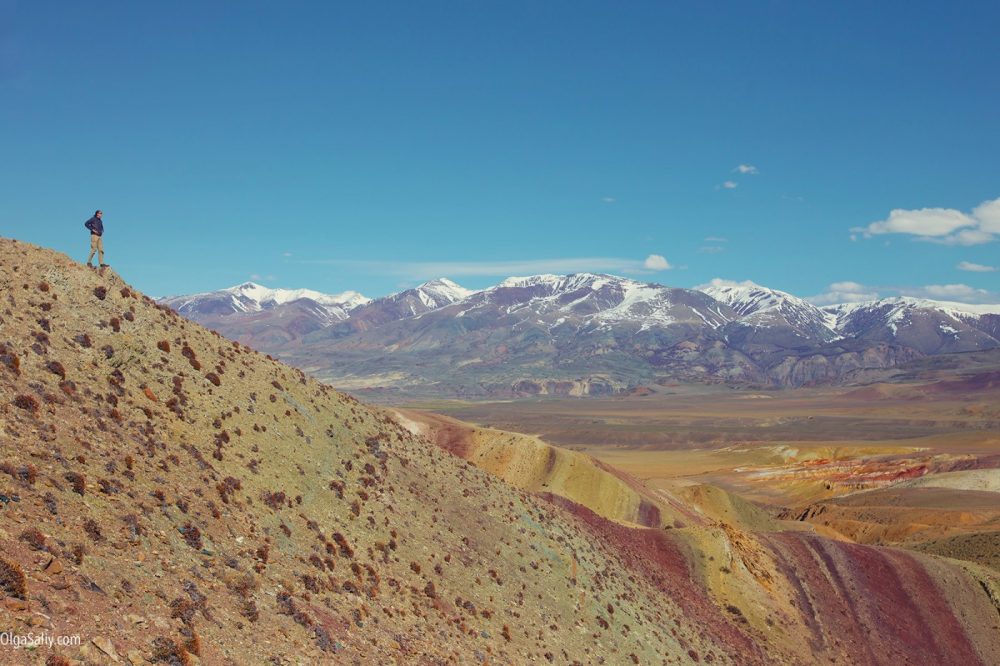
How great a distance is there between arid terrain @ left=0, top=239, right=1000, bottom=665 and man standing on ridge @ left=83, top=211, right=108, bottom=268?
1187 mm

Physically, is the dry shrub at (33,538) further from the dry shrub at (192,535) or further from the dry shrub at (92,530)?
the dry shrub at (192,535)

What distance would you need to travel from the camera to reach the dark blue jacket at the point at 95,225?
A: 86.1ft

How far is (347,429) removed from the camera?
31875mm

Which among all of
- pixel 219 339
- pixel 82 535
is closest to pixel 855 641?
pixel 219 339

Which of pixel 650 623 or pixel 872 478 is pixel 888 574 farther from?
pixel 872 478

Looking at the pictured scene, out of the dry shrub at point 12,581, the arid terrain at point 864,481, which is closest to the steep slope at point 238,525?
the dry shrub at point 12,581

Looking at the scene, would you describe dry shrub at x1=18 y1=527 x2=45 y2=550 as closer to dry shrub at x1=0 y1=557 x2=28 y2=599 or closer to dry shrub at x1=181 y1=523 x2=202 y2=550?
dry shrub at x1=0 y1=557 x2=28 y2=599

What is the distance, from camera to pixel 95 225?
26391 mm

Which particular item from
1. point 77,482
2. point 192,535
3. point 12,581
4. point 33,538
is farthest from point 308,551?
point 12,581

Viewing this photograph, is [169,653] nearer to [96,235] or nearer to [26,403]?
[26,403]

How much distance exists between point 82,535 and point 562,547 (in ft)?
80.8

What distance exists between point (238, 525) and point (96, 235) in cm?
1427

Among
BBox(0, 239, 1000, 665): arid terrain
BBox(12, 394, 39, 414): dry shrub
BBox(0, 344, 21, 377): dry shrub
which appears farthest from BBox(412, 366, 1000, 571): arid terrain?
BBox(0, 344, 21, 377): dry shrub

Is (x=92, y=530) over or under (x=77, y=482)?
under
